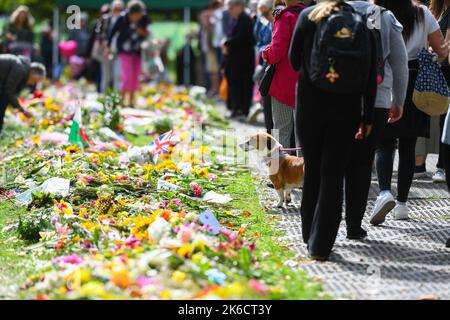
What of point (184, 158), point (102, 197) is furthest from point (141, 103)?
point (102, 197)

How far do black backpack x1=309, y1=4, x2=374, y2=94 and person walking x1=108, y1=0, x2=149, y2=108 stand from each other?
1093cm

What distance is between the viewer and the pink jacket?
25.9 feet

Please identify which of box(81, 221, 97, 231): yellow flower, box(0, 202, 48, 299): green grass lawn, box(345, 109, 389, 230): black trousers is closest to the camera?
box(0, 202, 48, 299): green grass lawn

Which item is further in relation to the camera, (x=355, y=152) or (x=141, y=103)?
(x=141, y=103)

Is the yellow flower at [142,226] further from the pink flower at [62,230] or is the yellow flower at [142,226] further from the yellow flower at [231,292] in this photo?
the yellow flower at [231,292]

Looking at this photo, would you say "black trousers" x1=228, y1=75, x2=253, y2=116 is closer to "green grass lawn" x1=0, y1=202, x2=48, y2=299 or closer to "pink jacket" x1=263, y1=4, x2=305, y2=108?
"pink jacket" x1=263, y1=4, x2=305, y2=108

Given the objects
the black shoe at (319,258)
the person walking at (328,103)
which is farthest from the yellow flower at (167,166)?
the black shoe at (319,258)

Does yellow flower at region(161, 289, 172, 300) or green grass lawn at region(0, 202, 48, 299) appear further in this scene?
green grass lawn at region(0, 202, 48, 299)

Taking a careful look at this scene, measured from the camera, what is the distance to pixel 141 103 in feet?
59.8

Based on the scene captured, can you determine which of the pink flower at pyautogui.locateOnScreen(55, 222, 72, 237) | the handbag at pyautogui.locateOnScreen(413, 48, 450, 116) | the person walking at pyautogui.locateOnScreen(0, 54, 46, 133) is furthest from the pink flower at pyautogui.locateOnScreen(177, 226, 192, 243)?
the person walking at pyautogui.locateOnScreen(0, 54, 46, 133)

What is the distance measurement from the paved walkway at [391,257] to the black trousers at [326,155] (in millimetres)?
225
